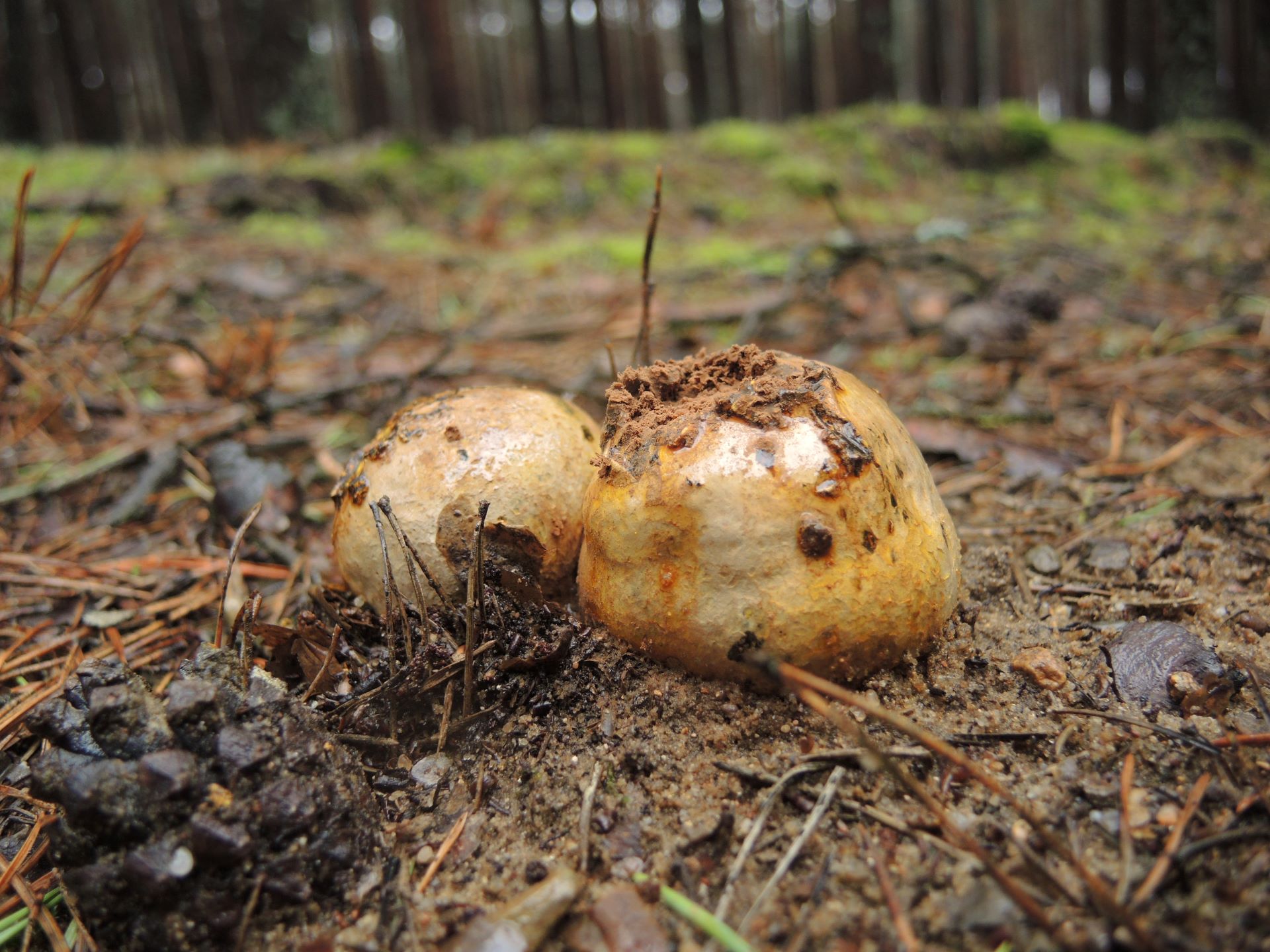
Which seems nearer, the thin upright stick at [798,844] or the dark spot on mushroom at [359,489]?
the thin upright stick at [798,844]

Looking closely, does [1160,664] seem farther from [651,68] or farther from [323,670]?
[651,68]

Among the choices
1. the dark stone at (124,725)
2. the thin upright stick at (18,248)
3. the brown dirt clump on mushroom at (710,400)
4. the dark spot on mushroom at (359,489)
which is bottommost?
the dark stone at (124,725)

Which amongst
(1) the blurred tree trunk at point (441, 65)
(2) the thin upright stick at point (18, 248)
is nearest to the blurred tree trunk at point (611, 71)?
(1) the blurred tree trunk at point (441, 65)

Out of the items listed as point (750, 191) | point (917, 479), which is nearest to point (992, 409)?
point (917, 479)

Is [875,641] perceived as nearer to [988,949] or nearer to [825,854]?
[825,854]

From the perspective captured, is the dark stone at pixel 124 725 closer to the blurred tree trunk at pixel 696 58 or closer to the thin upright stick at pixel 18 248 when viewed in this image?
the thin upright stick at pixel 18 248

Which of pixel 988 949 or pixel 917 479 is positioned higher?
pixel 917 479

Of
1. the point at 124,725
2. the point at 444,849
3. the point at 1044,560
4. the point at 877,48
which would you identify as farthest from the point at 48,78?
the point at 1044,560
